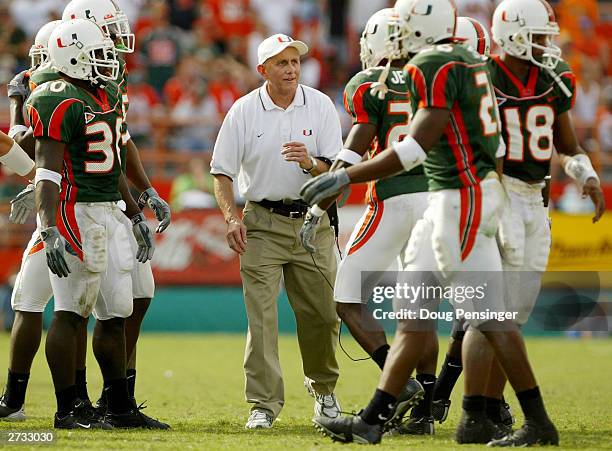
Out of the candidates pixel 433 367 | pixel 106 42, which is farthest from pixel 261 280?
pixel 106 42

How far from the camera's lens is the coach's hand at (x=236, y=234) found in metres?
6.65

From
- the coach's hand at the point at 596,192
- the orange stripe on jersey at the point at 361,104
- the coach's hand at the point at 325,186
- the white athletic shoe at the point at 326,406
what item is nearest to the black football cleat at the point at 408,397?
the white athletic shoe at the point at 326,406

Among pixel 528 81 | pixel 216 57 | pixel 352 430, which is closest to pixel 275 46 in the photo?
pixel 528 81

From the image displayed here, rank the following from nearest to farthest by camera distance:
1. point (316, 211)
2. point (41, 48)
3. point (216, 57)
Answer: point (316, 211) < point (41, 48) < point (216, 57)

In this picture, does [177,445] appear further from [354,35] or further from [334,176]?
[354,35]

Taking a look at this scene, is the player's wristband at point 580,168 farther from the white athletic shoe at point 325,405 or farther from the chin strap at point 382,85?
the white athletic shoe at point 325,405

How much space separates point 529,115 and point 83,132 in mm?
2502

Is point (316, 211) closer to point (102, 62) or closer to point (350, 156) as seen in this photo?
point (350, 156)

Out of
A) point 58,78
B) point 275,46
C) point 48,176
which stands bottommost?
point 48,176

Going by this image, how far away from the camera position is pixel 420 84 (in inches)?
210

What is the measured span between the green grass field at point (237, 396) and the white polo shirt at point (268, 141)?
1503mm

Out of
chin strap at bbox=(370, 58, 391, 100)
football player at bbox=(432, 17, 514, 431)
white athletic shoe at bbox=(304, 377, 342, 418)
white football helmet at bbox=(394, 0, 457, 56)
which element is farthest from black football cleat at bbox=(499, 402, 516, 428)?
white football helmet at bbox=(394, 0, 457, 56)

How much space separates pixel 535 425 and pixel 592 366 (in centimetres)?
551

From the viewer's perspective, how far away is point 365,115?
620cm
